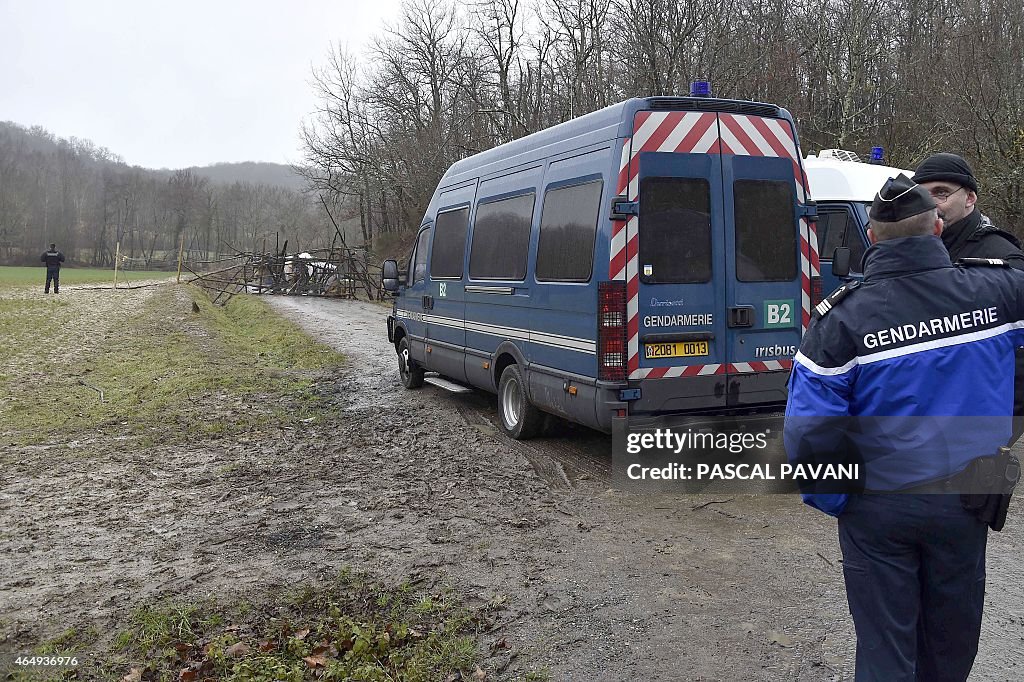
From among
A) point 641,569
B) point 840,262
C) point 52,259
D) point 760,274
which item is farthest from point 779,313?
point 52,259

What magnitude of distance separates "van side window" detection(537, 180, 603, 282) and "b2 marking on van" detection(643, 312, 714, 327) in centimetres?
59

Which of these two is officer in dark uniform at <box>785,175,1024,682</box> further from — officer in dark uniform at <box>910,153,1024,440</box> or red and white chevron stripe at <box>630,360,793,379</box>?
red and white chevron stripe at <box>630,360,793,379</box>

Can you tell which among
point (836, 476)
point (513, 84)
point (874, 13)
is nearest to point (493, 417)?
point (836, 476)

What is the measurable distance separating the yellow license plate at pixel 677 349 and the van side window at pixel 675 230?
0.48 meters

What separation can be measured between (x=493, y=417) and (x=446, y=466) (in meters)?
2.10

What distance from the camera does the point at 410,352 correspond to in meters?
10.9

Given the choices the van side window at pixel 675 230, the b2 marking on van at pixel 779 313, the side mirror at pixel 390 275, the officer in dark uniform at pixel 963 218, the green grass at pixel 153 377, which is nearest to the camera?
the officer in dark uniform at pixel 963 218

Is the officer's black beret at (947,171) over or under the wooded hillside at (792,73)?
under

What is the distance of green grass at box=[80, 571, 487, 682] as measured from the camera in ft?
12.0

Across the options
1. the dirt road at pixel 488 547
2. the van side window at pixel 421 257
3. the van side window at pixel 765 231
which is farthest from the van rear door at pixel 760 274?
the van side window at pixel 421 257

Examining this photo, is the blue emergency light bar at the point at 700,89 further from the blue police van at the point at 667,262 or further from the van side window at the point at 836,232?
the van side window at the point at 836,232

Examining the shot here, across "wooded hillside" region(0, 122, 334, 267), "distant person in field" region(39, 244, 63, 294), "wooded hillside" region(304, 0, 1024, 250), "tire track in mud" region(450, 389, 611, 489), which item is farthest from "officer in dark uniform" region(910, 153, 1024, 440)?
"wooded hillside" region(0, 122, 334, 267)

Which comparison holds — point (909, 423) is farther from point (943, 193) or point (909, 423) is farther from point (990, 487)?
point (943, 193)

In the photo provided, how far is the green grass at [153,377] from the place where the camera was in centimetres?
935
